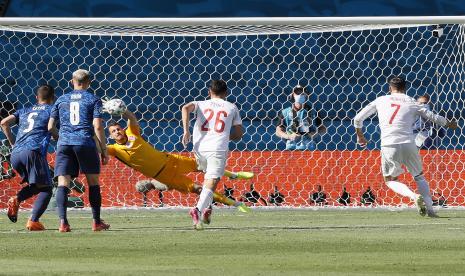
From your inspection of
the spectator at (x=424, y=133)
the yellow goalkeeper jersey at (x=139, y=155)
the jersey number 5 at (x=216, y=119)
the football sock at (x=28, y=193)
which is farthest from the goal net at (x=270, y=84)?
the jersey number 5 at (x=216, y=119)

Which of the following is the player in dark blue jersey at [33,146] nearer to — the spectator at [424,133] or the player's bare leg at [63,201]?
the player's bare leg at [63,201]

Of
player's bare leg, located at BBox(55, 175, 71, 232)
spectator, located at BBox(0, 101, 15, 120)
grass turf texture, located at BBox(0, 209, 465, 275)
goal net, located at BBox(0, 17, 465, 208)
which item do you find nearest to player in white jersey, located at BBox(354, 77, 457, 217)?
grass turf texture, located at BBox(0, 209, 465, 275)

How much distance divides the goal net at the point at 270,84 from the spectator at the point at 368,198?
0.15ft

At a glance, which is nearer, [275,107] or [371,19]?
[371,19]

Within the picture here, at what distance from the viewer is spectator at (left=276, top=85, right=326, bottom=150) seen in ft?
62.6

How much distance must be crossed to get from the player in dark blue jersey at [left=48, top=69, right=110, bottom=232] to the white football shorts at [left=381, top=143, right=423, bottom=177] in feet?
14.5

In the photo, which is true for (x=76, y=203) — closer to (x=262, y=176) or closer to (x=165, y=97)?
(x=262, y=176)

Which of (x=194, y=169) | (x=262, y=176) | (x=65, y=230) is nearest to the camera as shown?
(x=65, y=230)

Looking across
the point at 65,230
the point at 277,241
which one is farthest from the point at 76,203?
the point at 277,241

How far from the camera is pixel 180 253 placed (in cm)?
1015

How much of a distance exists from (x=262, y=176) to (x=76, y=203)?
2.79 m

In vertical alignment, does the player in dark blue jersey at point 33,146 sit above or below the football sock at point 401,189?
above

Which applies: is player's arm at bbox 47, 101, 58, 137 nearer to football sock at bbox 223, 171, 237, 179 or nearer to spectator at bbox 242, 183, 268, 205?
football sock at bbox 223, 171, 237, 179

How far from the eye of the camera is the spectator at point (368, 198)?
62.0 ft
